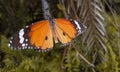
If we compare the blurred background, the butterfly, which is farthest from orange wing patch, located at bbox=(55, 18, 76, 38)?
the blurred background

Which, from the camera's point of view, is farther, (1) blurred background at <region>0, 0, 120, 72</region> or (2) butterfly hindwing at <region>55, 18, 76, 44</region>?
(1) blurred background at <region>0, 0, 120, 72</region>

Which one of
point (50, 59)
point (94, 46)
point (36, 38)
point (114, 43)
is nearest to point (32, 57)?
point (50, 59)

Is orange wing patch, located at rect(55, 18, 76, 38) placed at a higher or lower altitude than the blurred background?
higher

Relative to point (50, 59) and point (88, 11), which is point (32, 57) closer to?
point (50, 59)

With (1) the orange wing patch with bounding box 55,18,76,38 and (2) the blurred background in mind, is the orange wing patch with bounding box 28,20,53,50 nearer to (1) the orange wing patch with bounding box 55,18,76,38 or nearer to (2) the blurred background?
(1) the orange wing patch with bounding box 55,18,76,38

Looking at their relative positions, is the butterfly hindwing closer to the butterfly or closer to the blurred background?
the butterfly

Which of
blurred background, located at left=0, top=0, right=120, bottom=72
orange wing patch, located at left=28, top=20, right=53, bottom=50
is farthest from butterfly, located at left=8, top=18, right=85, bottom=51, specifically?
blurred background, located at left=0, top=0, right=120, bottom=72

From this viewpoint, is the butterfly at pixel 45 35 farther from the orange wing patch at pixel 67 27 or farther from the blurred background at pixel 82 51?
the blurred background at pixel 82 51
